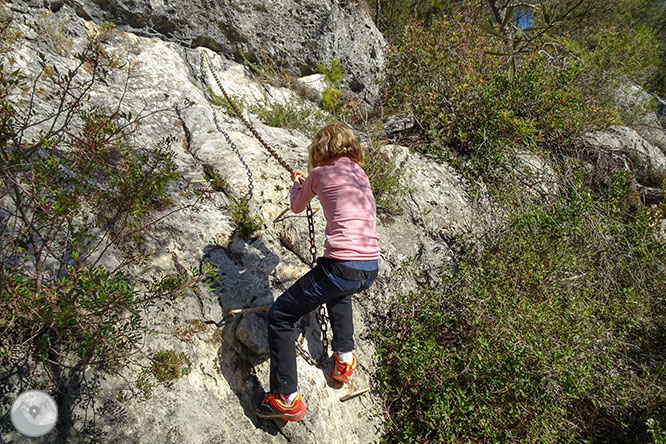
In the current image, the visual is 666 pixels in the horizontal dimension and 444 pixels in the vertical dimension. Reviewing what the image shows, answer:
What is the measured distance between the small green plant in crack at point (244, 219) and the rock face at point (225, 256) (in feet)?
0.25

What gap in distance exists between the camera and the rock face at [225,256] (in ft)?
7.29

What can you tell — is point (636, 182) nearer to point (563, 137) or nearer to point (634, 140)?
point (634, 140)

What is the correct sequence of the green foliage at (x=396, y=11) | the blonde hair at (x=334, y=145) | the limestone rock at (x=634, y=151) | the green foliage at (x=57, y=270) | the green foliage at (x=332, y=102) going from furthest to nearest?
the green foliage at (x=396, y=11)
the limestone rock at (x=634, y=151)
the green foliage at (x=332, y=102)
the blonde hair at (x=334, y=145)
the green foliage at (x=57, y=270)

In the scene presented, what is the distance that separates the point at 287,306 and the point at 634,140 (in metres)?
7.39

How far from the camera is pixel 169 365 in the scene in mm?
2211

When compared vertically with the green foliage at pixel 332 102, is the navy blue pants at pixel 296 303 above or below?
below

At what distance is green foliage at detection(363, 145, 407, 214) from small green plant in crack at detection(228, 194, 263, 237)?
1.50 meters

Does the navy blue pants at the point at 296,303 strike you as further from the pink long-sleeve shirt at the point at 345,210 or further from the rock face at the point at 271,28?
the rock face at the point at 271,28

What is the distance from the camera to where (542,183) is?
5117 millimetres

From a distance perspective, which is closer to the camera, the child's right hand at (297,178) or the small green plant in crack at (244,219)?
the child's right hand at (297,178)

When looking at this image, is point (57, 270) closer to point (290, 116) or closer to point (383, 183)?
point (383, 183)

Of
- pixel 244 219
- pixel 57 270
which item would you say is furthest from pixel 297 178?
pixel 57 270

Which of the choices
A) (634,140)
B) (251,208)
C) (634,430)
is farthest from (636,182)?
(251,208)

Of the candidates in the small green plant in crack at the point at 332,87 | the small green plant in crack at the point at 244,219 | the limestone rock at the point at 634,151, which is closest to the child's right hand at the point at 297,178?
the small green plant in crack at the point at 244,219
